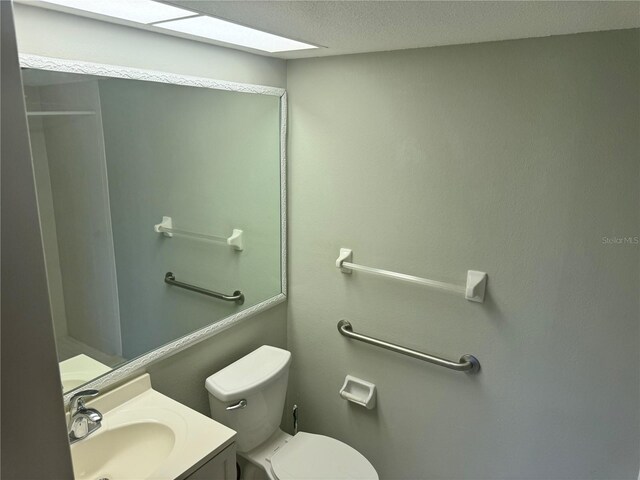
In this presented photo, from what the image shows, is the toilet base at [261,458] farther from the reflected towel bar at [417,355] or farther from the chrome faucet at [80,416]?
the chrome faucet at [80,416]

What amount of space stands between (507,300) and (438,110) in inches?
29.2

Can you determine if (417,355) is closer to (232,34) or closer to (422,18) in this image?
(422,18)

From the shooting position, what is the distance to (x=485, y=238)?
1556mm

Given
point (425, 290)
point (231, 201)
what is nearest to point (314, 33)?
point (231, 201)

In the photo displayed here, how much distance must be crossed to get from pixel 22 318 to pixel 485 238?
143 cm

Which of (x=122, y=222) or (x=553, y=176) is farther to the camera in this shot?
(x=122, y=222)

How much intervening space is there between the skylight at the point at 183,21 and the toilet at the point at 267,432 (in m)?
1.30

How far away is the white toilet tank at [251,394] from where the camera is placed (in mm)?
1715

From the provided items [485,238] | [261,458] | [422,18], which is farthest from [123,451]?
[422,18]

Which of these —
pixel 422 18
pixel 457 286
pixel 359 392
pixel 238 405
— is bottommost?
pixel 359 392

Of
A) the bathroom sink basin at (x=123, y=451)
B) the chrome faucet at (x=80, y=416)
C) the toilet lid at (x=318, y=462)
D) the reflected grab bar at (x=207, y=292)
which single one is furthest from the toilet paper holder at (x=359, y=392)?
the chrome faucet at (x=80, y=416)

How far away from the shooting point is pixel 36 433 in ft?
1.74

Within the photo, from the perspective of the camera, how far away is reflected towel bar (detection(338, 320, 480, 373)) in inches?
65.4

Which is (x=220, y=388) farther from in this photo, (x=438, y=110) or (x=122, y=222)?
(x=438, y=110)
